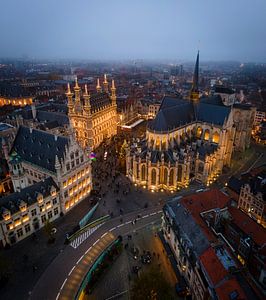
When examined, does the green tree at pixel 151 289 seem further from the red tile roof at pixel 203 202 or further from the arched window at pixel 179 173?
the arched window at pixel 179 173

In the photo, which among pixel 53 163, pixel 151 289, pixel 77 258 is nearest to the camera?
pixel 151 289

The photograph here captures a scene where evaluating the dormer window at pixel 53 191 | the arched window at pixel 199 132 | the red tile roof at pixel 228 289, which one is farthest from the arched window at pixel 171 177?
the red tile roof at pixel 228 289

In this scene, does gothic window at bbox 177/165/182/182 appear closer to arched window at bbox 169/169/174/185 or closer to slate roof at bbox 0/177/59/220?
arched window at bbox 169/169/174/185

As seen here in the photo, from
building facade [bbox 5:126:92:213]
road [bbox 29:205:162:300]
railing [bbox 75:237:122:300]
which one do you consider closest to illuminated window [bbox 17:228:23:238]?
building facade [bbox 5:126:92:213]

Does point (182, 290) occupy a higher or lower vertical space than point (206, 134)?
lower

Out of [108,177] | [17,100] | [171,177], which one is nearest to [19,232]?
[108,177]

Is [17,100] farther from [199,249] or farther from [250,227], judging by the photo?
[250,227]
